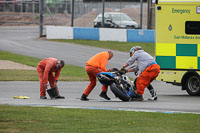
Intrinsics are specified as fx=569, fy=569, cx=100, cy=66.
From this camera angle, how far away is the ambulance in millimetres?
15594

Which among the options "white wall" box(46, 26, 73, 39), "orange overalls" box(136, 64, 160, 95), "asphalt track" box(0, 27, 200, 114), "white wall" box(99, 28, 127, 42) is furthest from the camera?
"white wall" box(46, 26, 73, 39)

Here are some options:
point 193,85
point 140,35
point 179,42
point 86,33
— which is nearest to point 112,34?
point 86,33

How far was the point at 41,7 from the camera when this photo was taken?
3488cm

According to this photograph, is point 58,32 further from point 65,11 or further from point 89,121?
point 89,121

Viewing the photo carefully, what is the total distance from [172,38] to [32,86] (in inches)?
189

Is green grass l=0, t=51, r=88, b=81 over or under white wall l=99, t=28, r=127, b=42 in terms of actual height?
under

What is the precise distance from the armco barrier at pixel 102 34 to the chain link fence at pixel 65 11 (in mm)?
686

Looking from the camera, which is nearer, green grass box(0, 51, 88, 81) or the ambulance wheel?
the ambulance wheel

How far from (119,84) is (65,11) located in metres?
26.4

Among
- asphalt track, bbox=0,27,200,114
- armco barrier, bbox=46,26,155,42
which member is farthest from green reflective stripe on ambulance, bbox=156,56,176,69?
armco barrier, bbox=46,26,155,42

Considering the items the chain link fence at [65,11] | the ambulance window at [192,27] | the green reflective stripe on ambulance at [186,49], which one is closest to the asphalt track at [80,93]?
the green reflective stripe on ambulance at [186,49]

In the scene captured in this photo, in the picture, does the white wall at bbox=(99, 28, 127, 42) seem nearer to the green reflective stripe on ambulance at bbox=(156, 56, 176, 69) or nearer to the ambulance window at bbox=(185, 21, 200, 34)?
the green reflective stripe on ambulance at bbox=(156, 56, 176, 69)

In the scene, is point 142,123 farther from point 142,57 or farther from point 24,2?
point 24,2

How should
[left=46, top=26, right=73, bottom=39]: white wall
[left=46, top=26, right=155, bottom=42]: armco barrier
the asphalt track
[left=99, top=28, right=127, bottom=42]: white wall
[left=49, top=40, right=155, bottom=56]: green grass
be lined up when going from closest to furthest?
the asphalt track
[left=49, top=40, right=155, bottom=56]: green grass
[left=46, top=26, right=155, bottom=42]: armco barrier
[left=99, top=28, right=127, bottom=42]: white wall
[left=46, top=26, right=73, bottom=39]: white wall
